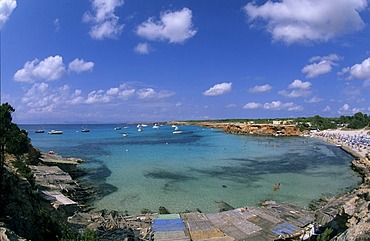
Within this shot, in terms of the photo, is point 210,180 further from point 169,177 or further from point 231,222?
point 231,222

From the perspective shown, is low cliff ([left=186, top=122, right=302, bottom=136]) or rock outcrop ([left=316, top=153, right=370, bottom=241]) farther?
low cliff ([left=186, top=122, right=302, bottom=136])

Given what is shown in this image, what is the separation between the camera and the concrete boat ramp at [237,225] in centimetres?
1589

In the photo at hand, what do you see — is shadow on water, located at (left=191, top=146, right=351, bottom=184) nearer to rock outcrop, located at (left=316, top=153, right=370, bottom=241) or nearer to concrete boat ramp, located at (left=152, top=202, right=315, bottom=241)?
concrete boat ramp, located at (left=152, top=202, right=315, bottom=241)

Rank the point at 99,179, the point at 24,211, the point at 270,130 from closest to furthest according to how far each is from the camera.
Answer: the point at 24,211 → the point at 99,179 → the point at 270,130

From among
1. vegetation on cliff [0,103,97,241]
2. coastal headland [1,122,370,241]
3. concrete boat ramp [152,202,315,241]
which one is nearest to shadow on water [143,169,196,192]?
coastal headland [1,122,370,241]

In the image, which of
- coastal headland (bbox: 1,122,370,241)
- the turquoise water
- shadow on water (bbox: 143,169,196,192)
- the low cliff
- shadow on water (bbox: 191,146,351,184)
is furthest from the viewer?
the low cliff

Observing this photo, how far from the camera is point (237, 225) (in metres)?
17.4

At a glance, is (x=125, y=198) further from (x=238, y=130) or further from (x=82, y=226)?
(x=238, y=130)

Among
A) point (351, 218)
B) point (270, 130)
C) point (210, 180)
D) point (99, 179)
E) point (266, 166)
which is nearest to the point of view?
point (351, 218)

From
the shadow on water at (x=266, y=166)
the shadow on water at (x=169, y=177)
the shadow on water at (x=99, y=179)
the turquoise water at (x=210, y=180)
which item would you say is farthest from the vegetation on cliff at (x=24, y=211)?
the shadow on water at (x=266, y=166)

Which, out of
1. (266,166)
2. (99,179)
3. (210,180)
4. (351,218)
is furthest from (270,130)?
(351,218)

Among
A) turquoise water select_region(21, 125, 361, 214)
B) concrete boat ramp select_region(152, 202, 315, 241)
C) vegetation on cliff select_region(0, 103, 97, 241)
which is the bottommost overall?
turquoise water select_region(21, 125, 361, 214)

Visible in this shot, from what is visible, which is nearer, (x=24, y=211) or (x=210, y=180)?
(x=24, y=211)

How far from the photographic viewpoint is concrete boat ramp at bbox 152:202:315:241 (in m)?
15.9
